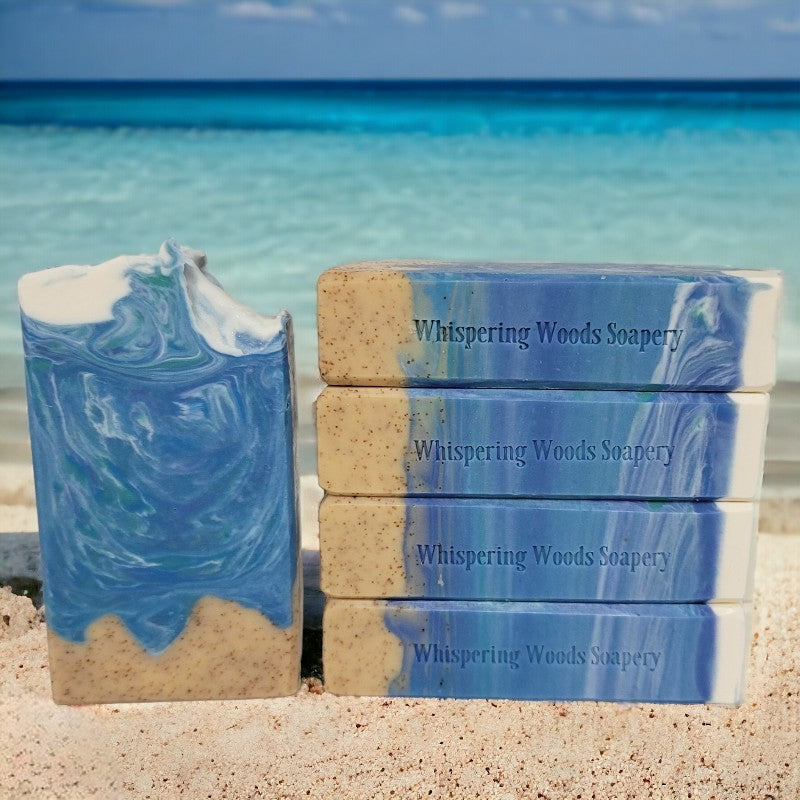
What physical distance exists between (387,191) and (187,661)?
9885mm

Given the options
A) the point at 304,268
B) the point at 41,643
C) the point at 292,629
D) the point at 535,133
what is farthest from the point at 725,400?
the point at 535,133

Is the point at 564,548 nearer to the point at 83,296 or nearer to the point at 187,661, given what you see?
the point at 187,661

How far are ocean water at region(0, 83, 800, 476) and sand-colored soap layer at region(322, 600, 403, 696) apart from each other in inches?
118

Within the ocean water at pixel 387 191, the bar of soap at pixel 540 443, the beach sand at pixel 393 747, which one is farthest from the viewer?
the ocean water at pixel 387 191

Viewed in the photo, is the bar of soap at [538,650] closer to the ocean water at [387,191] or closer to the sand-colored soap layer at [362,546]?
the sand-colored soap layer at [362,546]

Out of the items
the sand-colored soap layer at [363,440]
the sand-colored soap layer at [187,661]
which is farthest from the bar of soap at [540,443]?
the sand-colored soap layer at [187,661]

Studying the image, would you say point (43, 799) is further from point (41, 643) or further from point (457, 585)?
point (457, 585)

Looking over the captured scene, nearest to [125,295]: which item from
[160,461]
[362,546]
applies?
[160,461]

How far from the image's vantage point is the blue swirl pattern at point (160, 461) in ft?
6.60

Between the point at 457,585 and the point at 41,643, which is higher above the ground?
the point at 457,585

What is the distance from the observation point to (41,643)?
2.47m

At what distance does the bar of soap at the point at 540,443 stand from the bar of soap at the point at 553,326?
0.04m

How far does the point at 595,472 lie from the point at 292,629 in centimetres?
77

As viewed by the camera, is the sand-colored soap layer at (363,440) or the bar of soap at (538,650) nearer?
the sand-colored soap layer at (363,440)
